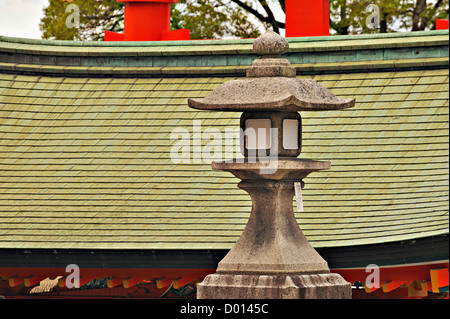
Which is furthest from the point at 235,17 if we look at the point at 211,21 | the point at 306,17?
the point at 306,17

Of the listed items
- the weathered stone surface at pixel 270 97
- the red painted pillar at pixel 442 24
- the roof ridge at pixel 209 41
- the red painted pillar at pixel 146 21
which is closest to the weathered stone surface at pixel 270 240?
the weathered stone surface at pixel 270 97

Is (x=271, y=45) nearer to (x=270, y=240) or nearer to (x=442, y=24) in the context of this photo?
(x=270, y=240)

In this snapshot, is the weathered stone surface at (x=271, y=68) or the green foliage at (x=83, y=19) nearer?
the weathered stone surface at (x=271, y=68)

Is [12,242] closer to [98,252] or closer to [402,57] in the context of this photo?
[98,252]

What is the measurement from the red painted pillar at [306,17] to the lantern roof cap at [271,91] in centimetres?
693

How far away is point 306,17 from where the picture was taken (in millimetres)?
16234

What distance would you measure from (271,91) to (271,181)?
0.76 m

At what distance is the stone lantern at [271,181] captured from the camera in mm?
8820

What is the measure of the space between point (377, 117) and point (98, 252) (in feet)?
12.6

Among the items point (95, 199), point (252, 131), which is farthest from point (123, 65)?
point (252, 131)

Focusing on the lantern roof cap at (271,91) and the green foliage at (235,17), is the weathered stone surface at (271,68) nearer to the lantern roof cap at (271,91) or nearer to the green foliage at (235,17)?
the lantern roof cap at (271,91)

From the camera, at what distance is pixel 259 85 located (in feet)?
29.8

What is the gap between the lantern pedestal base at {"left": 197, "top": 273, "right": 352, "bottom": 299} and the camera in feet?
28.6

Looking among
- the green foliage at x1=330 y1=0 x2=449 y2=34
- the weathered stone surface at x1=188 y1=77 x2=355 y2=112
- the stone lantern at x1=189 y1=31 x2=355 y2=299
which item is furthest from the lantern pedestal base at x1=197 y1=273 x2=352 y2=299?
the green foliage at x1=330 y1=0 x2=449 y2=34
